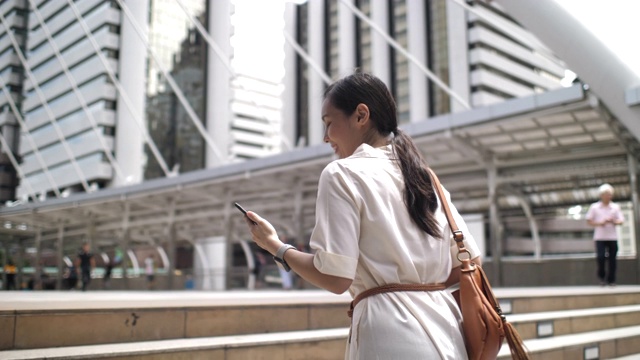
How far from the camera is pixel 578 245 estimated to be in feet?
207

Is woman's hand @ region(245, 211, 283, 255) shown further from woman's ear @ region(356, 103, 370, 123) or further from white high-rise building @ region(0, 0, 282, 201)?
white high-rise building @ region(0, 0, 282, 201)

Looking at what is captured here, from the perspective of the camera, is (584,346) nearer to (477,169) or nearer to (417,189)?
(417,189)

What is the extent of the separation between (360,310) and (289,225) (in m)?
25.8

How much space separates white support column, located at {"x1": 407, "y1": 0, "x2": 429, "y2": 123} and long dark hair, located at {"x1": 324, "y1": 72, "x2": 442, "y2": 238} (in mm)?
41065

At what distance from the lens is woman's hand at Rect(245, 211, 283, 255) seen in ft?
4.79

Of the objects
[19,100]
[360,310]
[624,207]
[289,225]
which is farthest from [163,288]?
[360,310]

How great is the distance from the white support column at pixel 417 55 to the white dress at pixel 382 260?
41236mm

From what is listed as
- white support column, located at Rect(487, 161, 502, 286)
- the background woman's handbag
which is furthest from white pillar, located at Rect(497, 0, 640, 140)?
the background woman's handbag

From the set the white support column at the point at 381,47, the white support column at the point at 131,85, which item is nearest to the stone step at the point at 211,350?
the white support column at the point at 131,85

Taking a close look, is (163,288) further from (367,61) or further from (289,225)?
(367,61)

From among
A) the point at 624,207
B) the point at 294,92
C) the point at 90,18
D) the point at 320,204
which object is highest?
the point at 294,92

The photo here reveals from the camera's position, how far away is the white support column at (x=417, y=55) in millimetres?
42125

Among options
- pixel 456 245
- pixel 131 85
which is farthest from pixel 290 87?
pixel 456 245

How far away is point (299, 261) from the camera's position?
1388 mm
